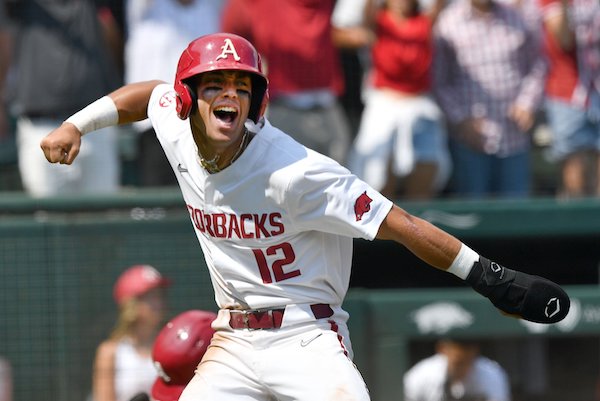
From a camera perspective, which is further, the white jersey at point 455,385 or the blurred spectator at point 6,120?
the blurred spectator at point 6,120

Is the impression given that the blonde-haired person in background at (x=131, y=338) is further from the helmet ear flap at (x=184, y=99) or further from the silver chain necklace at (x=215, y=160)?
the helmet ear flap at (x=184, y=99)

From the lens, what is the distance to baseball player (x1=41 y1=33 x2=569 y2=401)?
4.14 metres

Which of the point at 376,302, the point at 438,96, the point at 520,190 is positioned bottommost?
the point at 376,302

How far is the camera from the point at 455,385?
7.20 meters

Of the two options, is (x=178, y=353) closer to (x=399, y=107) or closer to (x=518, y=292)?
(x=518, y=292)

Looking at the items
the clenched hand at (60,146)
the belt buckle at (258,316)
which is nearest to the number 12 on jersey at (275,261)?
the belt buckle at (258,316)

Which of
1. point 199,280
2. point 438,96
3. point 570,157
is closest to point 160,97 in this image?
point 199,280

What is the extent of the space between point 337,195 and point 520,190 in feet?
12.3

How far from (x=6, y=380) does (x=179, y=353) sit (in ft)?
7.30

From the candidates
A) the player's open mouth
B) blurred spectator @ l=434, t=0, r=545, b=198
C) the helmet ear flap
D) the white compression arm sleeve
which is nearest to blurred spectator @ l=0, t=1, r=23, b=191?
blurred spectator @ l=434, t=0, r=545, b=198

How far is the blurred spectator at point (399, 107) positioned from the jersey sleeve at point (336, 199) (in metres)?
3.27

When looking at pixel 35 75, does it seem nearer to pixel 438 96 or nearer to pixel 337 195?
pixel 438 96

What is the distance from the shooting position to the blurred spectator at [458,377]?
710 cm

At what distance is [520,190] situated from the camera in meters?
7.69
